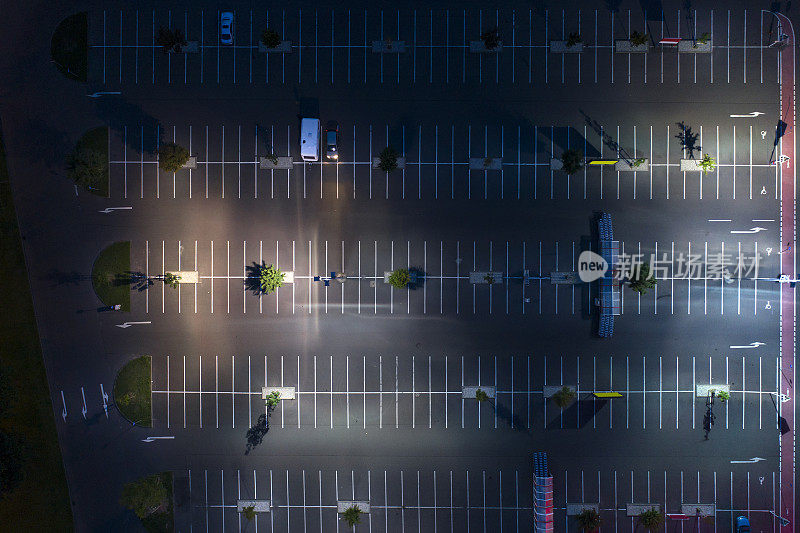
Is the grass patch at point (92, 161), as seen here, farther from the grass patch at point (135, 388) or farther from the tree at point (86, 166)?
the grass patch at point (135, 388)

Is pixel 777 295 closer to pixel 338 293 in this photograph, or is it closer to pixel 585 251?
pixel 585 251

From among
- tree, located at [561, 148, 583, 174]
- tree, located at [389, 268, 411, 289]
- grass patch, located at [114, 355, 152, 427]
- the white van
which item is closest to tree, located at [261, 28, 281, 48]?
the white van

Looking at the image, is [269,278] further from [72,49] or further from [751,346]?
[751,346]

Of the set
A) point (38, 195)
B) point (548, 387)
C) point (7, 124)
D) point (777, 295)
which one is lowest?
point (548, 387)

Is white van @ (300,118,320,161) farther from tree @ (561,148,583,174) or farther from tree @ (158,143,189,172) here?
tree @ (561,148,583,174)

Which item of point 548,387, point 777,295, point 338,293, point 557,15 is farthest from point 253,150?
point 777,295

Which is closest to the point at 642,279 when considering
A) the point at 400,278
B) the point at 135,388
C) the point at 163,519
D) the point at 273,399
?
the point at 400,278

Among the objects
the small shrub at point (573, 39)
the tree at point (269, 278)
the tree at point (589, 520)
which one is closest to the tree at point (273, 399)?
the tree at point (269, 278)
